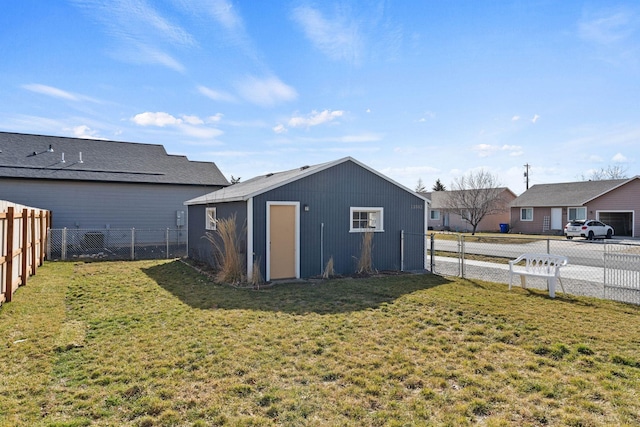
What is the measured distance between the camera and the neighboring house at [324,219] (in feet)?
31.7

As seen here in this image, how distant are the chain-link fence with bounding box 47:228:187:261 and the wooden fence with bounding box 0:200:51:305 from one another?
14.9 feet

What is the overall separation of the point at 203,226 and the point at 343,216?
18.3ft

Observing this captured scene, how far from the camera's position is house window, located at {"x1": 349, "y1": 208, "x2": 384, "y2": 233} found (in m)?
11.1

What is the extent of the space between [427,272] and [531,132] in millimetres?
9040

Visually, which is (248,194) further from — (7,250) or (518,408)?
(518,408)

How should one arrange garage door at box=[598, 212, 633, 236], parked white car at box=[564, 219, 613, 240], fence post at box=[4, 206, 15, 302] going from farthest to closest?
garage door at box=[598, 212, 633, 236], parked white car at box=[564, 219, 613, 240], fence post at box=[4, 206, 15, 302]

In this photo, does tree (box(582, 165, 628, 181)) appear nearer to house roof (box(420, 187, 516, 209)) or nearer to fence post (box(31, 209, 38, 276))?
house roof (box(420, 187, 516, 209))

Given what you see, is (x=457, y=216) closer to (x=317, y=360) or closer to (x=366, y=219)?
(x=366, y=219)

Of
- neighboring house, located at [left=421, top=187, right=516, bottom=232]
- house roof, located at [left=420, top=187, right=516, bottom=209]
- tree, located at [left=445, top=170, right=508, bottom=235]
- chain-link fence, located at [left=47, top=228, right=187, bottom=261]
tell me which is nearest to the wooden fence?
chain-link fence, located at [left=47, top=228, right=187, bottom=261]

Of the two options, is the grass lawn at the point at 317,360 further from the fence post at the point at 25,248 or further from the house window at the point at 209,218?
the house window at the point at 209,218

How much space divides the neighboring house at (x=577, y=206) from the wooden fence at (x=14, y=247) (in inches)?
1270

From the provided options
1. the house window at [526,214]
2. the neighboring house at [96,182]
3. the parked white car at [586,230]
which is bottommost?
the parked white car at [586,230]

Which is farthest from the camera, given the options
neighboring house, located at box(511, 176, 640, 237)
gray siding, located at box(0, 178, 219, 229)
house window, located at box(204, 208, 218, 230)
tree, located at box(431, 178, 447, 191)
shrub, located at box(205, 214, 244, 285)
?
tree, located at box(431, 178, 447, 191)

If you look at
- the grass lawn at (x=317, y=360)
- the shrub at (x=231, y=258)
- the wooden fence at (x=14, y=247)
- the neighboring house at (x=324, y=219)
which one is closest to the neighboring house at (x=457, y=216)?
the neighboring house at (x=324, y=219)
